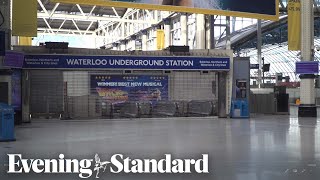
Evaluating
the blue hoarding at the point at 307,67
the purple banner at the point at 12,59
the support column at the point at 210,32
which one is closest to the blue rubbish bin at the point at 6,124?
the purple banner at the point at 12,59

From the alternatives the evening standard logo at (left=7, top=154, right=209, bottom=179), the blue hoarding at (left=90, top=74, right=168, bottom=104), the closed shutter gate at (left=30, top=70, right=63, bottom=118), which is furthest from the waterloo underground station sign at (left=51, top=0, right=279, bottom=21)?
the evening standard logo at (left=7, top=154, right=209, bottom=179)

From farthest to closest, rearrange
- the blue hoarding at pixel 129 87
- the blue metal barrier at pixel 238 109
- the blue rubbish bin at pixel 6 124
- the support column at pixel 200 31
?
the support column at pixel 200 31, the blue hoarding at pixel 129 87, the blue metal barrier at pixel 238 109, the blue rubbish bin at pixel 6 124

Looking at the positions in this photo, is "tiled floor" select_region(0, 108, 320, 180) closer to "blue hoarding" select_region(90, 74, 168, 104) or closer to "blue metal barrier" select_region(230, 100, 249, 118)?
"blue metal barrier" select_region(230, 100, 249, 118)

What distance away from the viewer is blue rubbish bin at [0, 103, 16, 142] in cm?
1274

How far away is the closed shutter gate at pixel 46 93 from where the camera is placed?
23812 millimetres

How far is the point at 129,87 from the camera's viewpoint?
25.2 m

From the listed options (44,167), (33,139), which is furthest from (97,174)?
(33,139)

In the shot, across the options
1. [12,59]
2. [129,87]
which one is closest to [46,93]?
[129,87]

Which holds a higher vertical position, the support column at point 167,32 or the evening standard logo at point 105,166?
the support column at point 167,32

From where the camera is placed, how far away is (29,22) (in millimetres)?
17562

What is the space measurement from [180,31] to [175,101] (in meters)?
18.0

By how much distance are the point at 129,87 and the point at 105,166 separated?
17.1m

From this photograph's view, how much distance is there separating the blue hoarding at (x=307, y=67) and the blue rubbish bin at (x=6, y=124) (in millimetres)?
16508

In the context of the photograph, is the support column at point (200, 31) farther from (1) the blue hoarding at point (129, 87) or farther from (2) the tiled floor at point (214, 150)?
(2) the tiled floor at point (214, 150)
